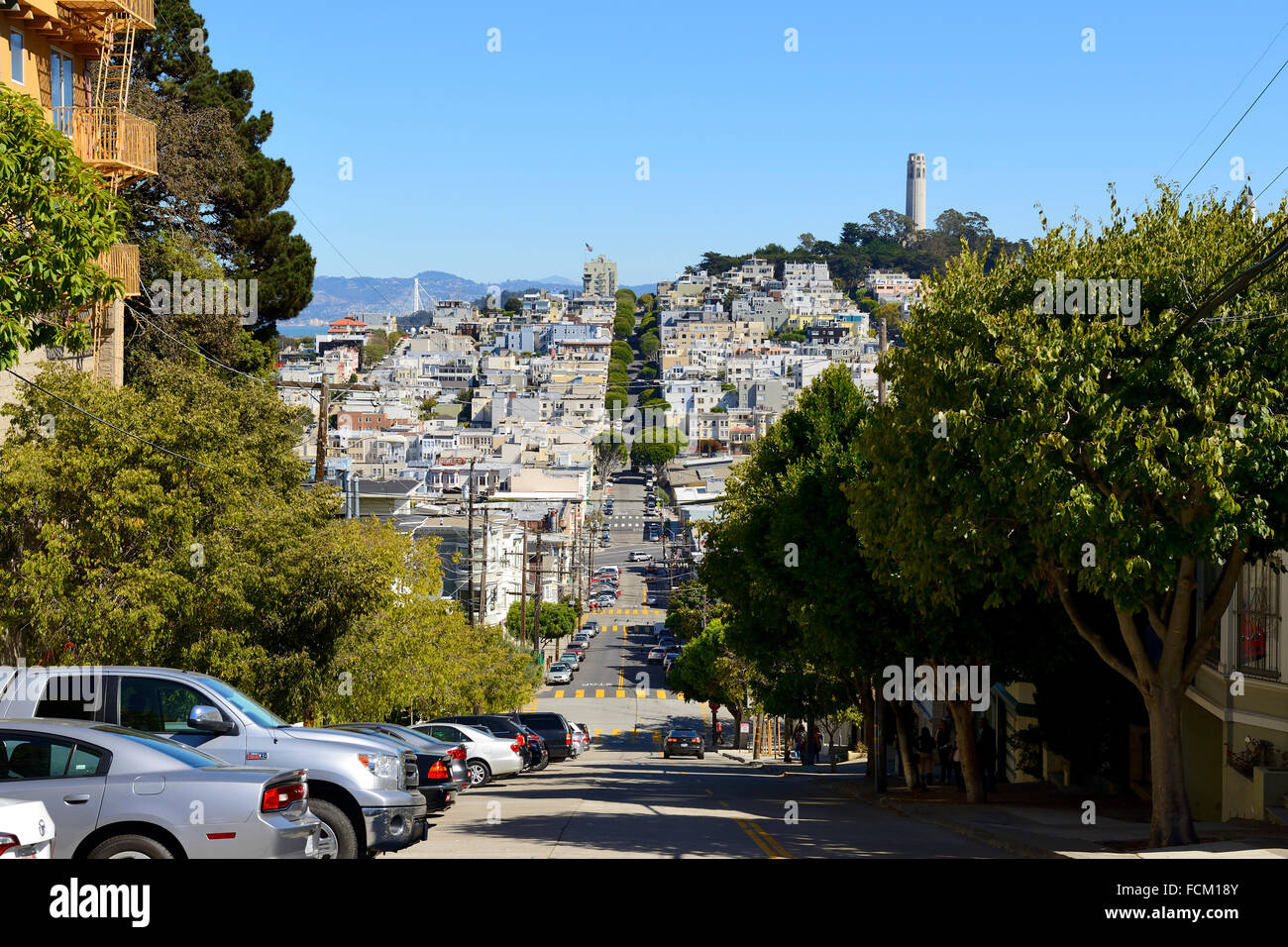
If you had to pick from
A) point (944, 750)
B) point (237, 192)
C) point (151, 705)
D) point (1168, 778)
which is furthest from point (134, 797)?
point (237, 192)

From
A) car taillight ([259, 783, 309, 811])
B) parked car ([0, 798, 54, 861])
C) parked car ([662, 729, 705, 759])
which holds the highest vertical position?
parked car ([0, 798, 54, 861])

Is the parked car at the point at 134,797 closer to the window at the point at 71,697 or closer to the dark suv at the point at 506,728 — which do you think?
Result: the window at the point at 71,697

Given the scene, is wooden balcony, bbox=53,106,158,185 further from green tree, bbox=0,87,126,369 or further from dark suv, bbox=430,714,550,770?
green tree, bbox=0,87,126,369

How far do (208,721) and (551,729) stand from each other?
2800cm

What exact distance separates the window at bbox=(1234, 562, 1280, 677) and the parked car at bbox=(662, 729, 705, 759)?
123 feet

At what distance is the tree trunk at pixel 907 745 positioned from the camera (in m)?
31.6

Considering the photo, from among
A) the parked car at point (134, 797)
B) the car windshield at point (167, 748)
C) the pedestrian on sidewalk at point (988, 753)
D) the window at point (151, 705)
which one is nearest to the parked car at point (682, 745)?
the pedestrian on sidewalk at point (988, 753)

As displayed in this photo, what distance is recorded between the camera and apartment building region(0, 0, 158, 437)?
97.7ft

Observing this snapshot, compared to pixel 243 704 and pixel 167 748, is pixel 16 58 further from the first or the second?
pixel 167 748

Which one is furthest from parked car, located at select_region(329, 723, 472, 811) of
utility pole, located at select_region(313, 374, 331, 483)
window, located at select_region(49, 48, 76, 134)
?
window, located at select_region(49, 48, 76, 134)

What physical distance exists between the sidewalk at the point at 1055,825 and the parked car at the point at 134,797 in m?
9.79

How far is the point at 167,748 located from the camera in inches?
407

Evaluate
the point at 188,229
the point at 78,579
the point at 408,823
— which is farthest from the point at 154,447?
the point at 188,229
